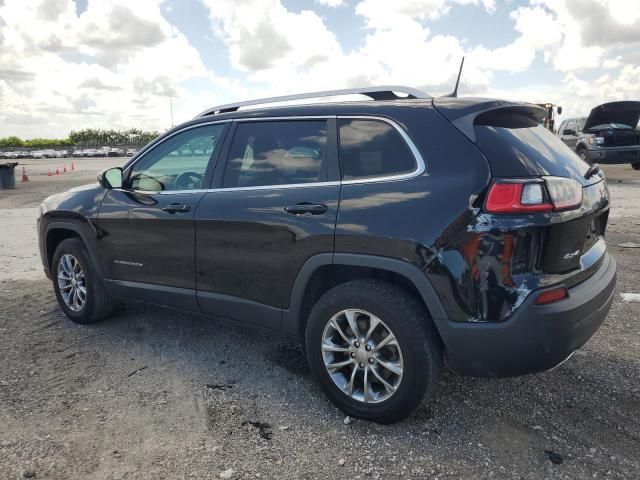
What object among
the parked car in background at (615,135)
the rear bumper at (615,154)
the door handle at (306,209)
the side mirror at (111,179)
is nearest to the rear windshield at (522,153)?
the door handle at (306,209)

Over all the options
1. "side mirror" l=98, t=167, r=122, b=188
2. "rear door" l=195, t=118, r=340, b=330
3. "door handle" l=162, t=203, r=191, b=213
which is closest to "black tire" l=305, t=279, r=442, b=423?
"rear door" l=195, t=118, r=340, b=330

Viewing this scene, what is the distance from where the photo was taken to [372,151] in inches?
119

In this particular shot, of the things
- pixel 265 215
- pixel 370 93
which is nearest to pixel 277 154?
pixel 265 215

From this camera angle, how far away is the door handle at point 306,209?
3055 mm

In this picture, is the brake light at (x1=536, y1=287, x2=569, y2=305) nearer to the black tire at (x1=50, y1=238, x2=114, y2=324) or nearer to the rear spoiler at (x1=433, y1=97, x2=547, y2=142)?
the rear spoiler at (x1=433, y1=97, x2=547, y2=142)

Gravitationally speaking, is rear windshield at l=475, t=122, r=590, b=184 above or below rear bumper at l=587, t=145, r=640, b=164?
above

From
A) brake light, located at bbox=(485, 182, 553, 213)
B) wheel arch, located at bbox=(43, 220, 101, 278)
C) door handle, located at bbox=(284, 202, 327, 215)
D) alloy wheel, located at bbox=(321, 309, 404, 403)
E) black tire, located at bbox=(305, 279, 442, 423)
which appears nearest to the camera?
brake light, located at bbox=(485, 182, 553, 213)

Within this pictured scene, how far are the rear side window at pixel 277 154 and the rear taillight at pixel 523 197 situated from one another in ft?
3.31

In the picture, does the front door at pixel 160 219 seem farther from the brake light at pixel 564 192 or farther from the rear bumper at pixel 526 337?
the brake light at pixel 564 192

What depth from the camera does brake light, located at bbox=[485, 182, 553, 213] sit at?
2.53 m

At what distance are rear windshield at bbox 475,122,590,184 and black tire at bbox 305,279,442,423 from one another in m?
0.82

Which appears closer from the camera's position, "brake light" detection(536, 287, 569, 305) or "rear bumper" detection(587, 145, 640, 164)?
"brake light" detection(536, 287, 569, 305)

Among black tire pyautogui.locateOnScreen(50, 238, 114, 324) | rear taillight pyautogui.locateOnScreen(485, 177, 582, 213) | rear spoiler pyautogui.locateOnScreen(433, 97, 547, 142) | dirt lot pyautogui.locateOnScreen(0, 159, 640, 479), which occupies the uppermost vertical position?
rear spoiler pyautogui.locateOnScreen(433, 97, 547, 142)

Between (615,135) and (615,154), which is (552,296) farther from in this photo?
(615,135)
